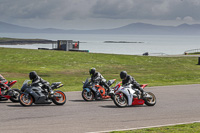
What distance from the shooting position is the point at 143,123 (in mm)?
12742

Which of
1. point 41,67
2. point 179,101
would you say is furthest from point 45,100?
point 41,67

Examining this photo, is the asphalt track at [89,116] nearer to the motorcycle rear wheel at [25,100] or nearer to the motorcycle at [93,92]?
the motorcycle rear wheel at [25,100]

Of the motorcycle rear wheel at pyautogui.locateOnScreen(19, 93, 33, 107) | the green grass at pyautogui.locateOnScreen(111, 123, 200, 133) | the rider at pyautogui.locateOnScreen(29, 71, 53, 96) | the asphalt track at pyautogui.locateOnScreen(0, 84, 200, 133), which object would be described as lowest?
the green grass at pyautogui.locateOnScreen(111, 123, 200, 133)

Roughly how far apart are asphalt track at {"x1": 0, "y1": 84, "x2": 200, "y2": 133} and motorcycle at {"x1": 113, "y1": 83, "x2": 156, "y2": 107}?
330mm

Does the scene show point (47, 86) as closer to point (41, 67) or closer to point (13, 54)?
point (41, 67)

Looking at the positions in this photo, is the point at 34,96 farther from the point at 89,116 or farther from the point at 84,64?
the point at 84,64

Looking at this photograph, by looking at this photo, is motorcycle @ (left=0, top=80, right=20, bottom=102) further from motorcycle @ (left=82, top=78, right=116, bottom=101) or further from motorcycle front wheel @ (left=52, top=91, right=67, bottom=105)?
motorcycle @ (left=82, top=78, right=116, bottom=101)

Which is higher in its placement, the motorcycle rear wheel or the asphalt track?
the motorcycle rear wheel

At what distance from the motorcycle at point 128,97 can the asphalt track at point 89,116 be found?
0.33 meters

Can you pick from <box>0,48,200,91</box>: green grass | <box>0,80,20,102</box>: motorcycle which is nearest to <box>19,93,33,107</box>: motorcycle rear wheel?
<box>0,80,20,102</box>: motorcycle

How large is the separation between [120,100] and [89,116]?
9.25ft

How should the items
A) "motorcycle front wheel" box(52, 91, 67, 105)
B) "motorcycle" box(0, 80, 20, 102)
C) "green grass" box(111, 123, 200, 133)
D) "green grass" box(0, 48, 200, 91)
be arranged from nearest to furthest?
"green grass" box(111, 123, 200, 133)
"motorcycle front wheel" box(52, 91, 67, 105)
"motorcycle" box(0, 80, 20, 102)
"green grass" box(0, 48, 200, 91)

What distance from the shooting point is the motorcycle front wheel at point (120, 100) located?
1626 centimetres

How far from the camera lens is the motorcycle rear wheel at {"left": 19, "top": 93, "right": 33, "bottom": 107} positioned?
16.0 meters
